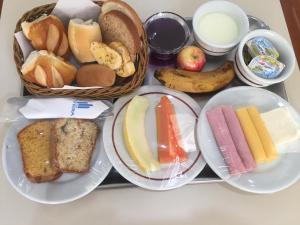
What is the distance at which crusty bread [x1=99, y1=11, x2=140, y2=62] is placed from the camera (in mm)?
893

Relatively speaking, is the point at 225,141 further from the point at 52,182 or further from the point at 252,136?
the point at 52,182

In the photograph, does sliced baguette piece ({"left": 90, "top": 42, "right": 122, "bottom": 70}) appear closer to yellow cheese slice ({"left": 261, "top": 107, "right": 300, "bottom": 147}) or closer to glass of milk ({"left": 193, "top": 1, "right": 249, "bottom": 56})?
glass of milk ({"left": 193, "top": 1, "right": 249, "bottom": 56})

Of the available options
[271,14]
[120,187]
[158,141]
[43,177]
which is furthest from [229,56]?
[43,177]

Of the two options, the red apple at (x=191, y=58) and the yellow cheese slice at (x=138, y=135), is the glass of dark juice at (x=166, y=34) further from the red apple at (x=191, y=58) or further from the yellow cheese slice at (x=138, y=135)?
the yellow cheese slice at (x=138, y=135)

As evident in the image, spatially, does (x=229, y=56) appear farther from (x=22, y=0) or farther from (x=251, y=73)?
(x=22, y=0)

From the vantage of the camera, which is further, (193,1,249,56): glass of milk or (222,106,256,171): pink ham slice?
(193,1,249,56): glass of milk

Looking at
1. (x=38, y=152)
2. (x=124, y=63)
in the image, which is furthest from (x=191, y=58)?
(x=38, y=152)

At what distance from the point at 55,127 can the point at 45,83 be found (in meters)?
0.12

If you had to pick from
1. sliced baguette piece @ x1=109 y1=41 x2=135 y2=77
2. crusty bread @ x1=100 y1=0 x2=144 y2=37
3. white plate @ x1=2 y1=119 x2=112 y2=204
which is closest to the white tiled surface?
white plate @ x1=2 y1=119 x2=112 y2=204

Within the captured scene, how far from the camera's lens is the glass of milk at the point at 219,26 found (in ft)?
3.18

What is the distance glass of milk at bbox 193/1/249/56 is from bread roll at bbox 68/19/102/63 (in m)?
0.27

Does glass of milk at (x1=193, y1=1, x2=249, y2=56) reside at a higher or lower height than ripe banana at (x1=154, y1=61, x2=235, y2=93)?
higher

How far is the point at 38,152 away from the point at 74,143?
9cm

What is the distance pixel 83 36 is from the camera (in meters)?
0.91
